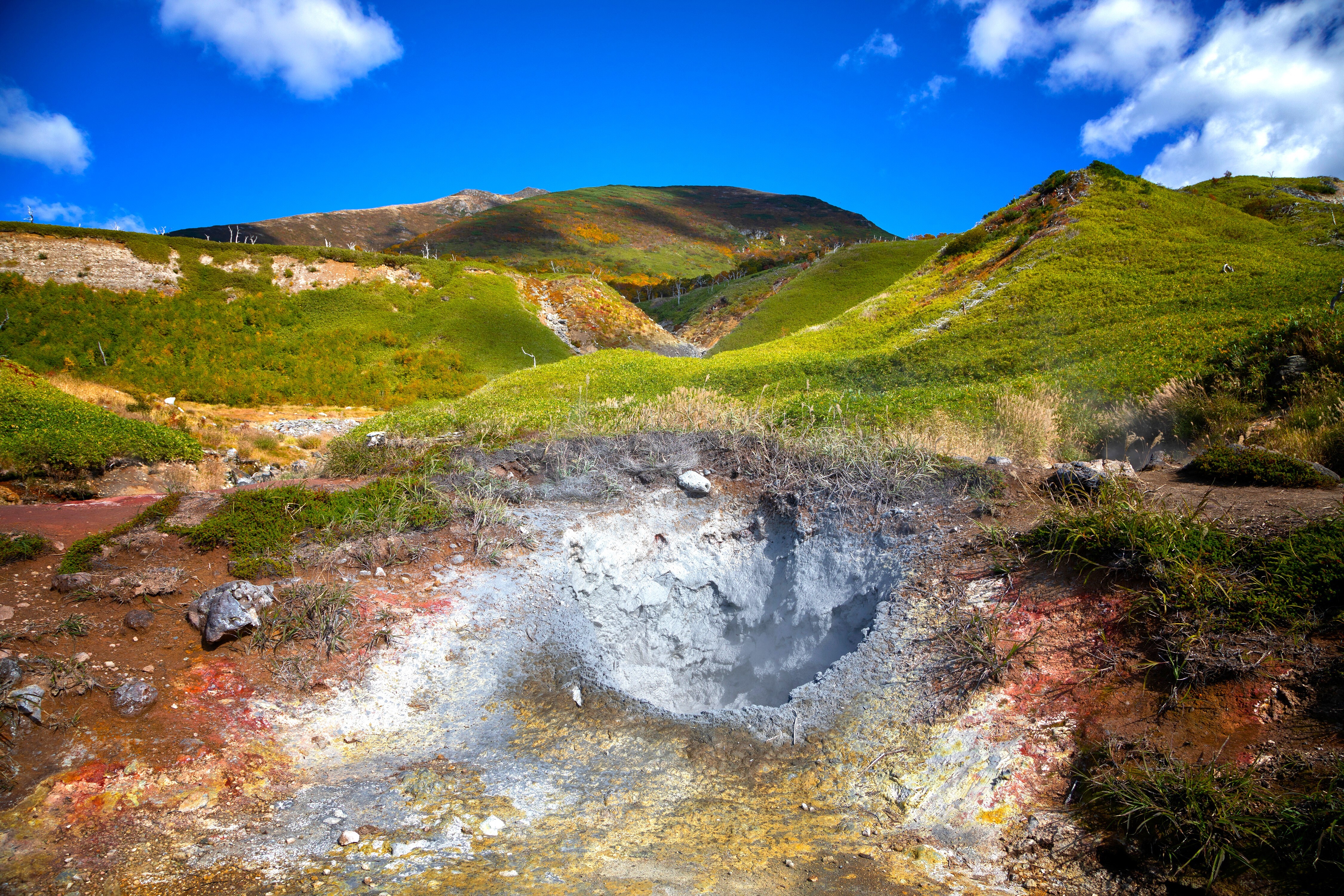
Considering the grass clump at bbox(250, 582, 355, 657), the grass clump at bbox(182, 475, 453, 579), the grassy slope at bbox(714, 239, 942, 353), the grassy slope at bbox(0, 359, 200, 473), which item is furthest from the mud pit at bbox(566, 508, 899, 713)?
the grassy slope at bbox(714, 239, 942, 353)

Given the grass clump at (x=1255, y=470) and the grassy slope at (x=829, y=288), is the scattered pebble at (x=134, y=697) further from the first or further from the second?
the grassy slope at (x=829, y=288)

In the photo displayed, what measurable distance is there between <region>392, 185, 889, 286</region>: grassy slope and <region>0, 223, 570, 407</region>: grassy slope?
3575 centimetres

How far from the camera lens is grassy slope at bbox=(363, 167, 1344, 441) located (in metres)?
12.1

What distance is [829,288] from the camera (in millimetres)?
47250

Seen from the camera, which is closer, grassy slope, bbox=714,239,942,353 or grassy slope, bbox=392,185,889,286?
grassy slope, bbox=714,239,942,353

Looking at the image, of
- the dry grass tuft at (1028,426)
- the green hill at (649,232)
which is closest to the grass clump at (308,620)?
the dry grass tuft at (1028,426)

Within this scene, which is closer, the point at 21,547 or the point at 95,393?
the point at 21,547

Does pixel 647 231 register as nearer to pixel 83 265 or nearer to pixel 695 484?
pixel 83 265

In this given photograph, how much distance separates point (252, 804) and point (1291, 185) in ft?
174

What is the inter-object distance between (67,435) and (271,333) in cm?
2005

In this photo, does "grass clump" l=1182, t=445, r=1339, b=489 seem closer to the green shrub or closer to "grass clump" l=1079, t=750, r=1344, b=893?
"grass clump" l=1079, t=750, r=1344, b=893

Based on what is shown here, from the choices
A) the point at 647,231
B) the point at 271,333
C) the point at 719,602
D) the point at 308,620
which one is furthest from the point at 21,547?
the point at 647,231

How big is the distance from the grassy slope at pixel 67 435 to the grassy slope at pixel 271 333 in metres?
11.7

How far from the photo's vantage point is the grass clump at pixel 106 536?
589 centimetres
